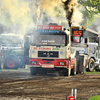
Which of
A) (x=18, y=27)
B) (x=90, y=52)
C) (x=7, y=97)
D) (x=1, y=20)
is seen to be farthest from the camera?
(x=18, y=27)

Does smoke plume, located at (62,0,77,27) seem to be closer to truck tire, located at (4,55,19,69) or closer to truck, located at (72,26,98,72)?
truck, located at (72,26,98,72)

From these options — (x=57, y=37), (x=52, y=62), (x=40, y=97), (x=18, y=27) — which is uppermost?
(x=18, y=27)

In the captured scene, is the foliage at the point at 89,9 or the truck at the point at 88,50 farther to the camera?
the foliage at the point at 89,9

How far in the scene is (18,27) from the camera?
139 ft

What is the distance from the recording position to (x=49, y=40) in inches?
763

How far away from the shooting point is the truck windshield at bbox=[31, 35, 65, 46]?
63.4 ft

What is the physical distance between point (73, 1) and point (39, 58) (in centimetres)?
1302

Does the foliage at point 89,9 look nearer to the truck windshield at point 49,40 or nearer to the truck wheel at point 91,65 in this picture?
the truck wheel at point 91,65

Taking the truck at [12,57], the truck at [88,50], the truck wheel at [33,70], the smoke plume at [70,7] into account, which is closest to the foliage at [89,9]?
the smoke plume at [70,7]

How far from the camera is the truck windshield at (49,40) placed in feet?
63.4

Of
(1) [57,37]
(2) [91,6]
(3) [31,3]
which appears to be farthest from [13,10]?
(1) [57,37]

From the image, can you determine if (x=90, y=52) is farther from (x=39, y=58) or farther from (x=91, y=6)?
(x=91, y=6)

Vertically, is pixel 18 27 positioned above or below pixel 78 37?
above

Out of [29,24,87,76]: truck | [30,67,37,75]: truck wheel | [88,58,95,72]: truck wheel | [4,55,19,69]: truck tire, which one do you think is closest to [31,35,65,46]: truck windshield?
[29,24,87,76]: truck
